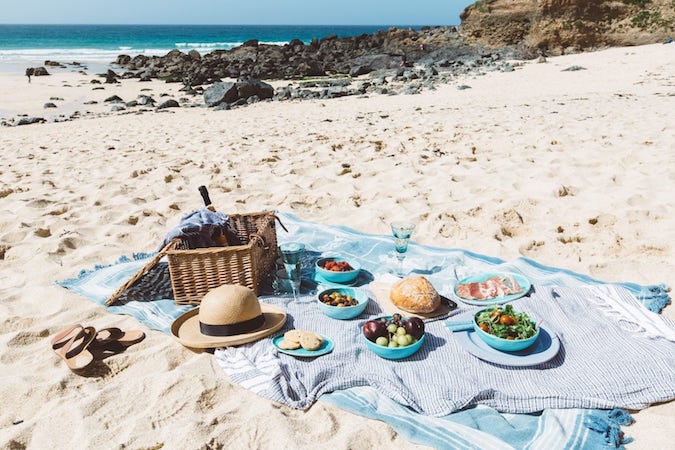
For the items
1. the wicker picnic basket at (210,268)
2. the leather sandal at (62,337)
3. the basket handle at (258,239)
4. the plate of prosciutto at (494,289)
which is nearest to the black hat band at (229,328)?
the wicker picnic basket at (210,268)

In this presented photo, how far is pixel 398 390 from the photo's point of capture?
2264 millimetres

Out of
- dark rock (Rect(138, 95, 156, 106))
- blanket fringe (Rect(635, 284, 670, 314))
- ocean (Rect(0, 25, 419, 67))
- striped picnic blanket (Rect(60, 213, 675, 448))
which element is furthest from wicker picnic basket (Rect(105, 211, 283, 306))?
ocean (Rect(0, 25, 419, 67))

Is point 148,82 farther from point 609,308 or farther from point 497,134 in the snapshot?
point 609,308

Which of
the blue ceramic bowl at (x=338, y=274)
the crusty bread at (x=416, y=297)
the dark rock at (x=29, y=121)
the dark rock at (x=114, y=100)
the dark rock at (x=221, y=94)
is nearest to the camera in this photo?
the crusty bread at (x=416, y=297)

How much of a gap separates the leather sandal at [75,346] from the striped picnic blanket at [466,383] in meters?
0.38

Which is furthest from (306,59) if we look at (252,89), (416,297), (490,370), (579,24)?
(490,370)

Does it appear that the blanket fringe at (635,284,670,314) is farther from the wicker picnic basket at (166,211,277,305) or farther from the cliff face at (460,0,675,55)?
the cliff face at (460,0,675,55)

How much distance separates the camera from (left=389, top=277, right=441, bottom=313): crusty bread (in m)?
2.84

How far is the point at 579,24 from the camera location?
77.1 ft

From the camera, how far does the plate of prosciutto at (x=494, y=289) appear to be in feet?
9.89

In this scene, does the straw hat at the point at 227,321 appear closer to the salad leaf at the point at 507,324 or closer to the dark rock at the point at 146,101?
the salad leaf at the point at 507,324

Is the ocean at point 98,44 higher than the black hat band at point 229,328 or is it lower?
higher

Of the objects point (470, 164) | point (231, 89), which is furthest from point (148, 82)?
point (470, 164)

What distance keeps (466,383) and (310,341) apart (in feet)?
2.68
